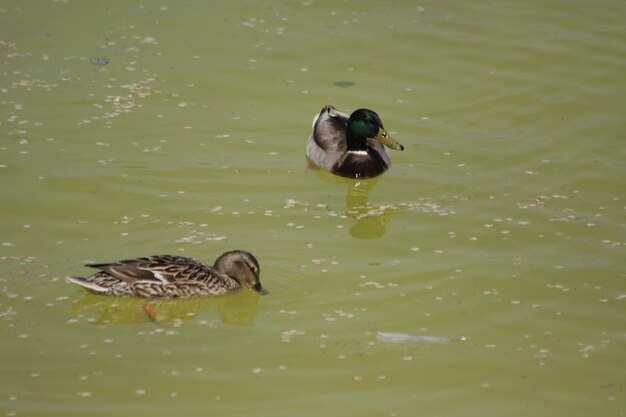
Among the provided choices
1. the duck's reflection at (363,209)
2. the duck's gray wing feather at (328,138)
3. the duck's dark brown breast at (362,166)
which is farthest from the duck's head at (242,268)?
the duck's gray wing feather at (328,138)

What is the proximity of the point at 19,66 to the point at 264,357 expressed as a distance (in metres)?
7.91

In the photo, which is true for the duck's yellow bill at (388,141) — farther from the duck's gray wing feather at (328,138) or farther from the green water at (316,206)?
the duck's gray wing feather at (328,138)

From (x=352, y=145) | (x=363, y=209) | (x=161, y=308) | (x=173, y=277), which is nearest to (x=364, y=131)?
(x=352, y=145)

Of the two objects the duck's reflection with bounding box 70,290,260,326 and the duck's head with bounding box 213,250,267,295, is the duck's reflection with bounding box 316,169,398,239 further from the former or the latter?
the duck's reflection with bounding box 70,290,260,326

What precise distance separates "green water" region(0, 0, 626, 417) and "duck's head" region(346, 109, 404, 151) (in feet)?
1.09

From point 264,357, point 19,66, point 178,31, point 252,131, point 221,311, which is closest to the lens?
point 264,357

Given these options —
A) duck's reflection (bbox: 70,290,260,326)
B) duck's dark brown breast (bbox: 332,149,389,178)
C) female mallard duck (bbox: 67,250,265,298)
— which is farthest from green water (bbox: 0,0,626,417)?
duck's dark brown breast (bbox: 332,149,389,178)

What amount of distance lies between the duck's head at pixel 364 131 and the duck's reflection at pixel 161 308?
4176 mm

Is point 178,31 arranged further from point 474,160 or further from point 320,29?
point 474,160

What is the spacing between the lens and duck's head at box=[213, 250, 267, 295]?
1102cm

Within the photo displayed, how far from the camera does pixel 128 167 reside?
13953mm

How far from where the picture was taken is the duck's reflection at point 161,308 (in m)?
10.7

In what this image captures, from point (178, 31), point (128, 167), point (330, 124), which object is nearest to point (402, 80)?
point (330, 124)

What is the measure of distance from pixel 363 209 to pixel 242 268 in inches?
105
